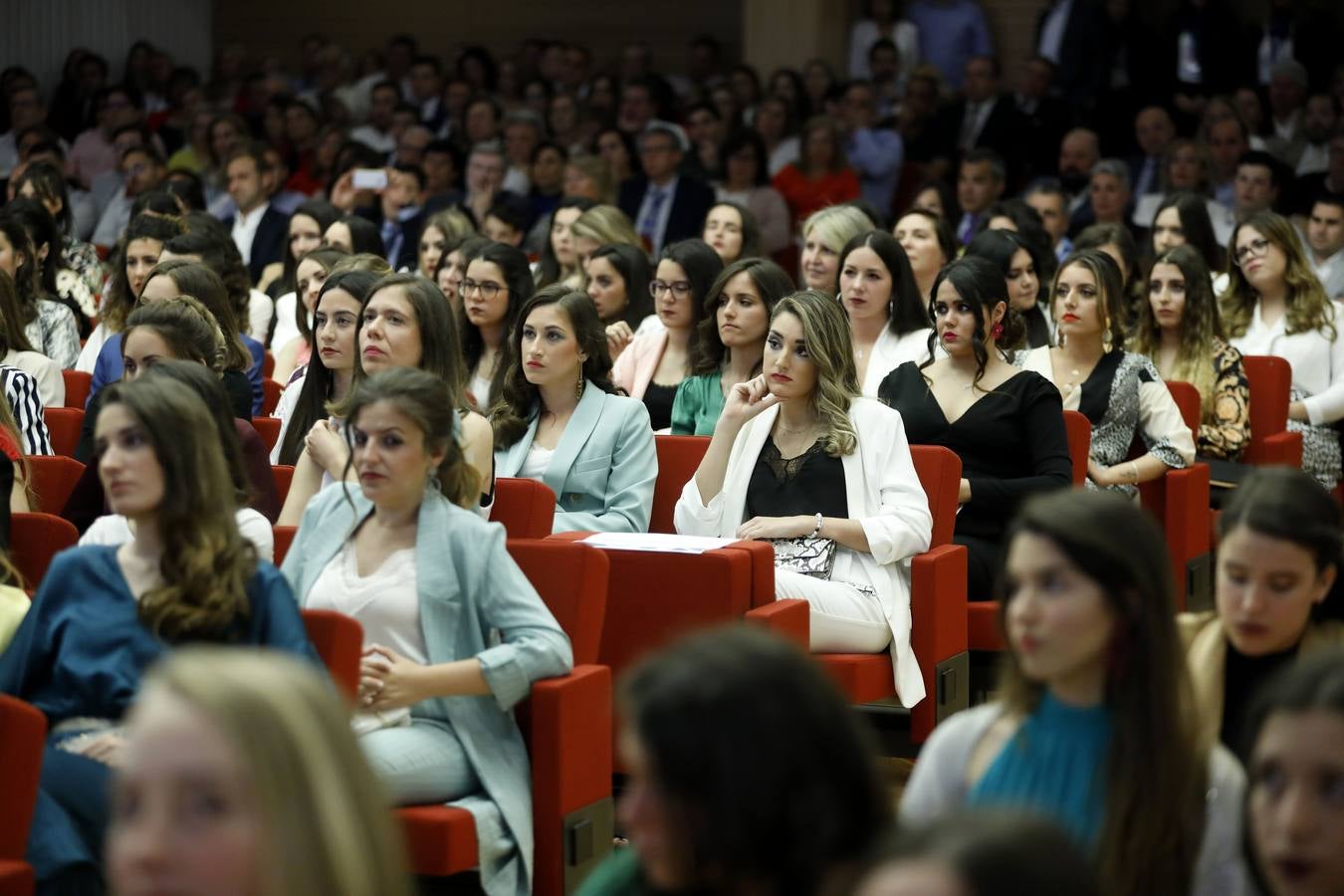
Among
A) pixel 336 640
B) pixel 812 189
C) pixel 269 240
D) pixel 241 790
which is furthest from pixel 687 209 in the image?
pixel 241 790

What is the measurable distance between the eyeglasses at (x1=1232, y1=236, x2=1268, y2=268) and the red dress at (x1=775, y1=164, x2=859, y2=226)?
311cm

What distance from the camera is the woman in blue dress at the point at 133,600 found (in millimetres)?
2557

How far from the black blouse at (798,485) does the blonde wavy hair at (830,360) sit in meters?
0.04

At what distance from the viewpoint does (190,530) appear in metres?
2.60

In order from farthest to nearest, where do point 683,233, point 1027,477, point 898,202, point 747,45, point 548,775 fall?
point 747,45
point 898,202
point 683,233
point 1027,477
point 548,775

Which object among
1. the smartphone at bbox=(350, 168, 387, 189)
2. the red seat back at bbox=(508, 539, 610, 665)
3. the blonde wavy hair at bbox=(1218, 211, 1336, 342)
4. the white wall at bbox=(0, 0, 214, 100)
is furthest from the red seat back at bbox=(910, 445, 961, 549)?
the white wall at bbox=(0, 0, 214, 100)

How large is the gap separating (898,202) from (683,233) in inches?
54.5

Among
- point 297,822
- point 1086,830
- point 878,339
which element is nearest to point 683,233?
point 878,339

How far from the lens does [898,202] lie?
9.38 metres

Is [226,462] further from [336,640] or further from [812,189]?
[812,189]

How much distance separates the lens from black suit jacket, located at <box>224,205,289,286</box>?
811 cm

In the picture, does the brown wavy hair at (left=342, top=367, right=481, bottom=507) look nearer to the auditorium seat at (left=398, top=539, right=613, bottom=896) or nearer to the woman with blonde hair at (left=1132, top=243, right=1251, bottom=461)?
the auditorium seat at (left=398, top=539, right=613, bottom=896)

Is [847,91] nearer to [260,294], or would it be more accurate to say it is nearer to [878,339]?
[260,294]

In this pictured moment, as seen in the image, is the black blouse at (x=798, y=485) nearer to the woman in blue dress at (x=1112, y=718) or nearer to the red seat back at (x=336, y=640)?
the red seat back at (x=336, y=640)
